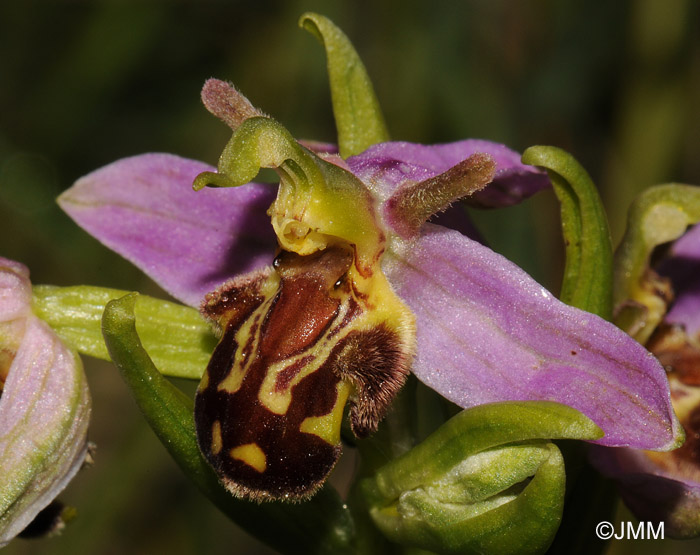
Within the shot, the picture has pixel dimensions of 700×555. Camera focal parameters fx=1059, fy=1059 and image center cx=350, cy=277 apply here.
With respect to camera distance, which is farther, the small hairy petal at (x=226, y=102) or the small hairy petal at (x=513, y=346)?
the small hairy petal at (x=226, y=102)

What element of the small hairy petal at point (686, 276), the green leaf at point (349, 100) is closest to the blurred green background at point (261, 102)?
the small hairy petal at point (686, 276)

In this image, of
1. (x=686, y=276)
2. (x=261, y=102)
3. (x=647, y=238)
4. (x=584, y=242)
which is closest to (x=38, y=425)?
(x=584, y=242)

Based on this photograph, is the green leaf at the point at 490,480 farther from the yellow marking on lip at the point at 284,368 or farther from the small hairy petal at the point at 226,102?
the small hairy petal at the point at 226,102

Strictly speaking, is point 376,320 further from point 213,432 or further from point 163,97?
point 163,97

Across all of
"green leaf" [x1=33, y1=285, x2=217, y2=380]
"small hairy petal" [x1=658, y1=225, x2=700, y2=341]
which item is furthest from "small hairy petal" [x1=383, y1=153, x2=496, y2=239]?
"small hairy petal" [x1=658, y1=225, x2=700, y2=341]

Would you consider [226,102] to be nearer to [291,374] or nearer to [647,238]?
[291,374]

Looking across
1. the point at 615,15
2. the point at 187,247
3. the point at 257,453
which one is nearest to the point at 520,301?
the point at 257,453
